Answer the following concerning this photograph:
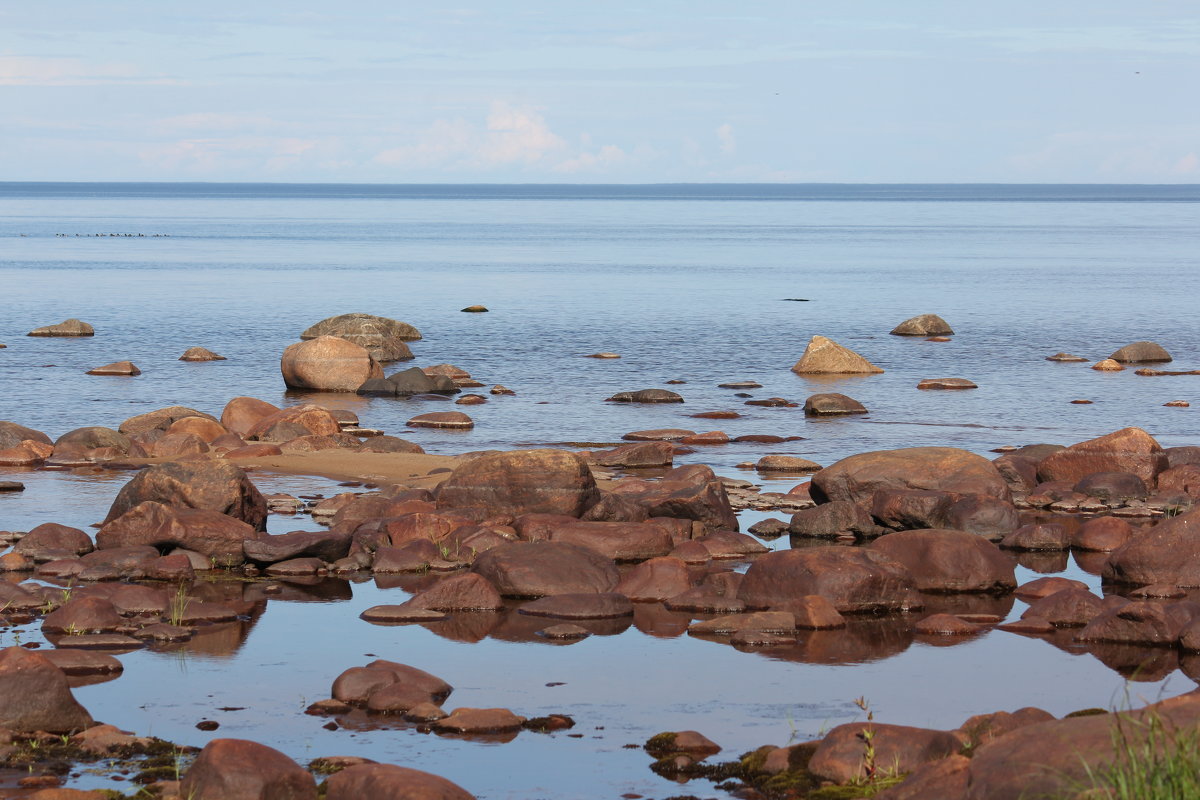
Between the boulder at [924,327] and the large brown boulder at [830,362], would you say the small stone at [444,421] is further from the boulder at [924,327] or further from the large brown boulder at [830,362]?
the boulder at [924,327]

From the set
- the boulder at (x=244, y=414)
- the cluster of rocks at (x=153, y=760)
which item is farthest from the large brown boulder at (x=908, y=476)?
the boulder at (x=244, y=414)

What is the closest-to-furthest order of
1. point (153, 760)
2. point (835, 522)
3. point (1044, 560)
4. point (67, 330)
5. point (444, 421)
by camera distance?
point (153, 760) → point (1044, 560) → point (835, 522) → point (444, 421) → point (67, 330)

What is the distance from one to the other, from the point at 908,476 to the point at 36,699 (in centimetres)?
1439

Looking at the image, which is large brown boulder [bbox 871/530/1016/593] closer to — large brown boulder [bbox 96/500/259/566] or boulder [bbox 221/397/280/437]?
A: large brown boulder [bbox 96/500/259/566]

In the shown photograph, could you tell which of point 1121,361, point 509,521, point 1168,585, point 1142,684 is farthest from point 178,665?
point 1121,361

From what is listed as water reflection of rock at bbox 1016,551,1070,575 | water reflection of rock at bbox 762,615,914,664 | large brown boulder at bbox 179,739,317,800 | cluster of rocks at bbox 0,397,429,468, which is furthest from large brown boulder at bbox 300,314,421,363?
large brown boulder at bbox 179,739,317,800

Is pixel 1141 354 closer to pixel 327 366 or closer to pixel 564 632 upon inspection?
pixel 327 366

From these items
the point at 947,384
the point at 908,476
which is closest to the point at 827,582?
the point at 908,476

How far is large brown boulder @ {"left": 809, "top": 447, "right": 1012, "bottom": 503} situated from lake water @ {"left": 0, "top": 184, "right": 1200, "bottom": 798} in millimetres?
2965

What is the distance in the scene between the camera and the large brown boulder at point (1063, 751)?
25.1 ft

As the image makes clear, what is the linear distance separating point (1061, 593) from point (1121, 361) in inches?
1380

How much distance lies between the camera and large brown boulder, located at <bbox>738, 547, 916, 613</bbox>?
16375mm

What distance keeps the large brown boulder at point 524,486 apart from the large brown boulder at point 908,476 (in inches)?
156

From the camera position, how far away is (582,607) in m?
16.3
